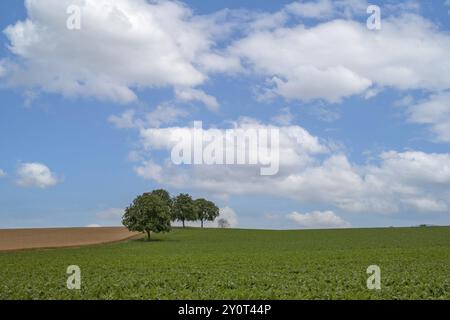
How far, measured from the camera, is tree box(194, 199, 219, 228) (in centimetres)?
14382

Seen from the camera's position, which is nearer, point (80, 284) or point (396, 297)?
point (396, 297)

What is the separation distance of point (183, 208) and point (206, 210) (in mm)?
17851

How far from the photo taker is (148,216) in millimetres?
83188

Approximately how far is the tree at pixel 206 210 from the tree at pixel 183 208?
1347 cm

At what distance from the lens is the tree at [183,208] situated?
128125 mm

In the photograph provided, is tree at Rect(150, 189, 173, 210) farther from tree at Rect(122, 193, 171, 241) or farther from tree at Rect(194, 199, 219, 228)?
tree at Rect(122, 193, 171, 241)

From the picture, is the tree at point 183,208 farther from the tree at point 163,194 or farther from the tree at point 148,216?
the tree at point 148,216

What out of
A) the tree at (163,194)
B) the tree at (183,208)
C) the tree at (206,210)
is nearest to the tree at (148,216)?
the tree at (163,194)

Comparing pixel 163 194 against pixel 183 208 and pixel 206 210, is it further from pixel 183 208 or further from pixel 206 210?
pixel 206 210

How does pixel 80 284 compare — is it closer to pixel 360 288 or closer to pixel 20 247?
pixel 360 288

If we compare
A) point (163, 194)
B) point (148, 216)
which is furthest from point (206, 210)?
point (148, 216)
